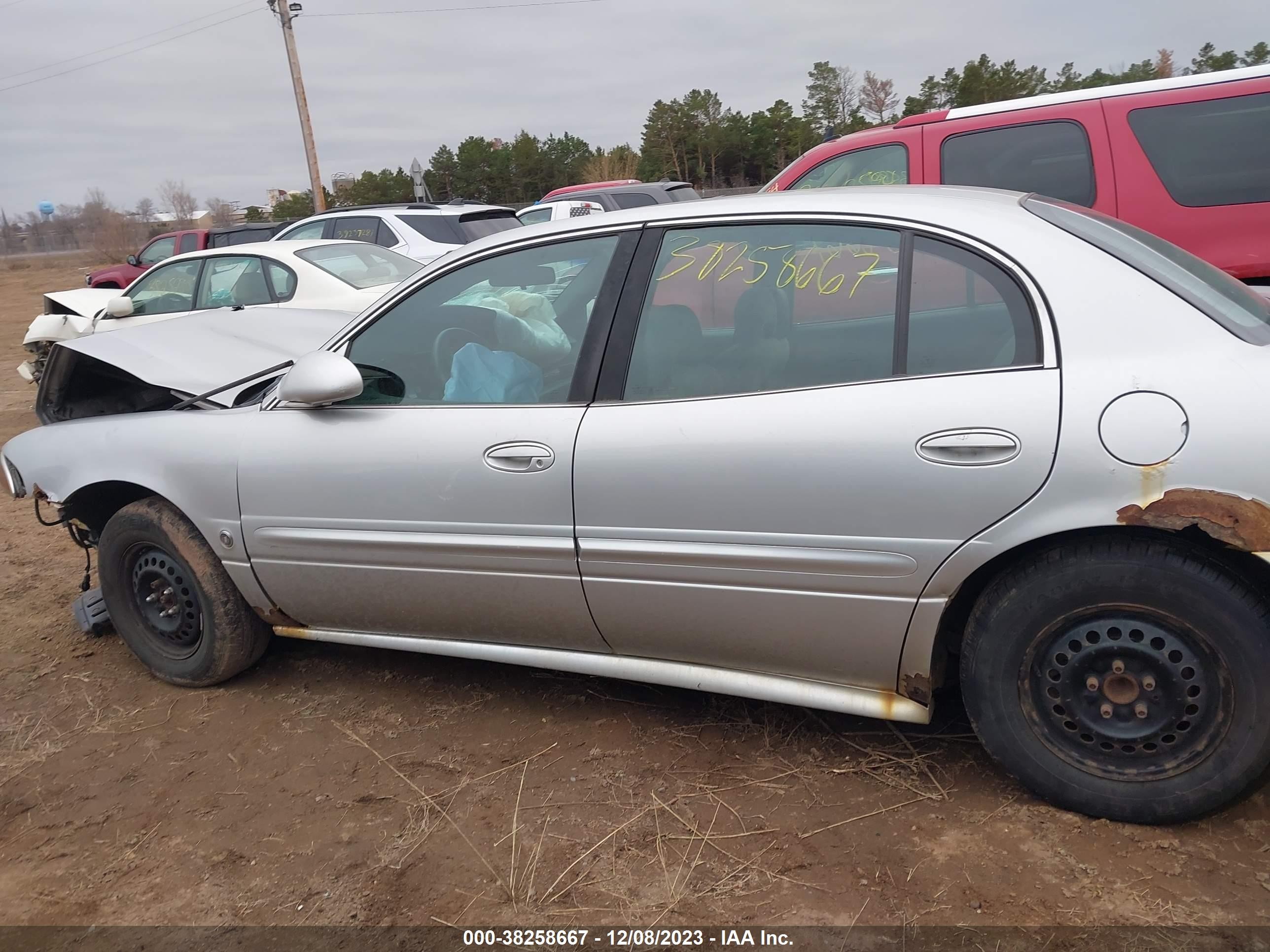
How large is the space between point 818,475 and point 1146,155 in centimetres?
409

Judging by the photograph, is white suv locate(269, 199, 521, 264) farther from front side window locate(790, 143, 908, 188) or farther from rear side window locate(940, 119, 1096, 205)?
rear side window locate(940, 119, 1096, 205)

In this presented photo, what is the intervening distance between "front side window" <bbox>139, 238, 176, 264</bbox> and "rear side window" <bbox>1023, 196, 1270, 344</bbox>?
1561cm

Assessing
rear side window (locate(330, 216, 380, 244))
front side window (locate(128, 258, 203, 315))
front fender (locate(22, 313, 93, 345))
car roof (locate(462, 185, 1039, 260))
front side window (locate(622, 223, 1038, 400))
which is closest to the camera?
front side window (locate(622, 223, 1038, 400))

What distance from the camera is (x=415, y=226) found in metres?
10.5

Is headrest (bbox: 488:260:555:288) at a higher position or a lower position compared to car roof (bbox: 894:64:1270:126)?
lower

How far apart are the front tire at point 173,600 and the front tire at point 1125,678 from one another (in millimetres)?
2608

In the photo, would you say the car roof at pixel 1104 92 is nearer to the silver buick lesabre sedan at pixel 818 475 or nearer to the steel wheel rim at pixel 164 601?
the silver buick lesabre sedan at pixel 818 475

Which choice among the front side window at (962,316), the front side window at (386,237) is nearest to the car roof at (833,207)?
the front side window at (962,316)

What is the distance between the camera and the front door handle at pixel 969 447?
2.21 meters

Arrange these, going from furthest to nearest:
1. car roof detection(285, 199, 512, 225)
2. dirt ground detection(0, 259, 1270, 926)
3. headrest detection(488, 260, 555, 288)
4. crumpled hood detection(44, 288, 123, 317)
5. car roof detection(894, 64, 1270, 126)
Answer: car roof detection(285, 199, 512, 225)
crumpled hood detection(44, 288, 123, 317)
car roof detection(894, 64, 1270, 126)
headrest detection(488, 260, 555, 288)
dirt ground detection(0, 259, 1270, 926)

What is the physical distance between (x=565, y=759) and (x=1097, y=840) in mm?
1490

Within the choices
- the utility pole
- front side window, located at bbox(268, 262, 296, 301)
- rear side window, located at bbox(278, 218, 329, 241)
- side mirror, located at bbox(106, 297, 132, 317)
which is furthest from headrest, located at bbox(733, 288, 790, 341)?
the utility pole

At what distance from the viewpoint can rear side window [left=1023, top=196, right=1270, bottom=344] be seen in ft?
7.51

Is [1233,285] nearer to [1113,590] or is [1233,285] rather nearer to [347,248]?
[1113,590]
